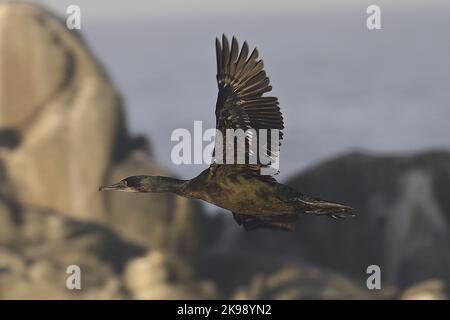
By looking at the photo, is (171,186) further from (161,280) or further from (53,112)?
(53,112)

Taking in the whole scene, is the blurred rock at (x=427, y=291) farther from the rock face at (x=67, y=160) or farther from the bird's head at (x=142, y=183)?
the bird's head at (x=142, y=183)

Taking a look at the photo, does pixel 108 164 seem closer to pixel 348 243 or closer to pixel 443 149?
pixel 348 243

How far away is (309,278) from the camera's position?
4634cm

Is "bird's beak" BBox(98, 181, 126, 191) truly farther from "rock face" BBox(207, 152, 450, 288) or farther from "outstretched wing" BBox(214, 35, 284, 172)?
"rock face" BBox(207, 152, 450, 288)

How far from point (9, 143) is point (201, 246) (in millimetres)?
7694

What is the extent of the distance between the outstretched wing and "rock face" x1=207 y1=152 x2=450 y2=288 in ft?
108

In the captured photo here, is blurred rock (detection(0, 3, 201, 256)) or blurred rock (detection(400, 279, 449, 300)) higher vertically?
blurred rock (detection(0, 3, 201, 256))

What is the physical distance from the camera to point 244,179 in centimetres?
1388

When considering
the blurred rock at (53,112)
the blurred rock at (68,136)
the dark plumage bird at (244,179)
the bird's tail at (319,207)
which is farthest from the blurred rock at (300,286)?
the bird's tail at (319,207)

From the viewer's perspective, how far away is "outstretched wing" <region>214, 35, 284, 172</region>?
14.3 metres

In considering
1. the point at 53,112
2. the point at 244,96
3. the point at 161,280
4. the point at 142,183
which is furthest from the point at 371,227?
the point at 142,183

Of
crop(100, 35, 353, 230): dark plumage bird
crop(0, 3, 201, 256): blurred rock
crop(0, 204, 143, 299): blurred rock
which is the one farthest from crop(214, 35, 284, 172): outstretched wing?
crop(0, 3, 201, 256): blurred rock
